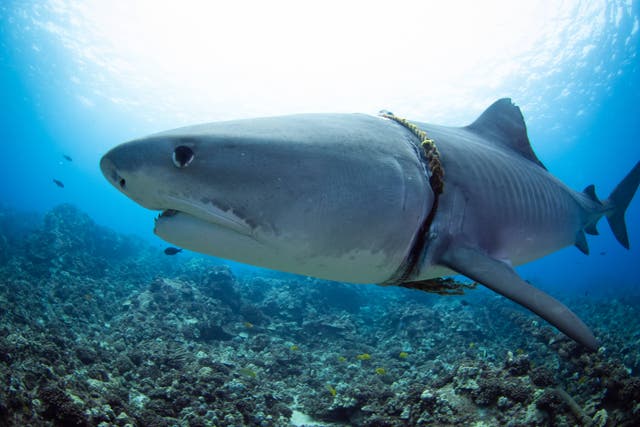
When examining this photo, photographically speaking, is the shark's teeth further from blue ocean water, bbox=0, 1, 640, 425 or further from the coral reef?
blue ocean water, bbox=0, 1, 640, 425

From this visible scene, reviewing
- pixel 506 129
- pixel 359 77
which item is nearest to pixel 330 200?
pixel 506 129

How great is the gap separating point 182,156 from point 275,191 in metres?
0.46

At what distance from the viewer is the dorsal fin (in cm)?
358

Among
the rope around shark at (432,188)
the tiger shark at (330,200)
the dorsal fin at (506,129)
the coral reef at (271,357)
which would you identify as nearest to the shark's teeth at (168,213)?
the tiger shark at (330,200)

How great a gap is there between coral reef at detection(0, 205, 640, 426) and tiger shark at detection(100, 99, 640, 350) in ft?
8.56

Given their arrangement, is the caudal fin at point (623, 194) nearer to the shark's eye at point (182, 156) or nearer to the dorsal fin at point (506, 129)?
the dorsal fin at point (506, 129)

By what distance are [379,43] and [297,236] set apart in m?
31.1

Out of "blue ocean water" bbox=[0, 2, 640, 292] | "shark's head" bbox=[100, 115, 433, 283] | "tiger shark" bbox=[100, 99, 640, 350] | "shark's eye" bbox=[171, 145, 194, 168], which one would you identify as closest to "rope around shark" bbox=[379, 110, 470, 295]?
"tiger shark" bbox=[100, 99, 640, 350]

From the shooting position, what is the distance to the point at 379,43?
93.5 ft

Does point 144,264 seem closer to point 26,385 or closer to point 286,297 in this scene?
point 286,297

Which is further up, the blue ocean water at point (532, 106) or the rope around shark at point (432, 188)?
the blue ocean water at point (532, 106)

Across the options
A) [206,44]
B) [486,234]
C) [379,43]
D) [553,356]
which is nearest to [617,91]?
[379,43]

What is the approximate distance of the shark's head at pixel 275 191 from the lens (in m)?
1.54

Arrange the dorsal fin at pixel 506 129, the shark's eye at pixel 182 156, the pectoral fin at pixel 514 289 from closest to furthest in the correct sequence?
1. the shark's eye at pixel 182 156
2. the pectoral fin at pixel 514 289
3. the dorsal fin at pixel 506 129
